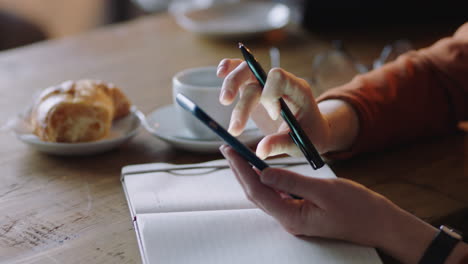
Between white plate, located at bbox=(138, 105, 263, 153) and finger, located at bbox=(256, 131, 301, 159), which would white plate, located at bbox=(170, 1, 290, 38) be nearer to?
white plate, located at bbox=(138, 105, 263, 153)

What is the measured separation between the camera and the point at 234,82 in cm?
60

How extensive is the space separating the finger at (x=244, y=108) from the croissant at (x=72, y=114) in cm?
26

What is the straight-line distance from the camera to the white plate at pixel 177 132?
758mm

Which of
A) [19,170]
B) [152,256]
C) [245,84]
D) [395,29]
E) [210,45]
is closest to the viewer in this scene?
[152,256]

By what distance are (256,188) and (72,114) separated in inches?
13.1

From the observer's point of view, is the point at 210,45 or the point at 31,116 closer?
the point at 31,116

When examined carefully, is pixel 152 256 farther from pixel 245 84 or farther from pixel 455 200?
pixel 455 200

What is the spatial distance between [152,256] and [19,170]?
1.07 ft

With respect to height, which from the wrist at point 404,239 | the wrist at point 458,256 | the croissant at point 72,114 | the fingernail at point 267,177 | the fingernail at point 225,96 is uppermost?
the croissant at point 72,114

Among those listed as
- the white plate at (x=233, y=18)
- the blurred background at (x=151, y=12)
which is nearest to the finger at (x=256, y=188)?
the white plate at (x=233, y=18)

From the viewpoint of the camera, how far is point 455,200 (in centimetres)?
66

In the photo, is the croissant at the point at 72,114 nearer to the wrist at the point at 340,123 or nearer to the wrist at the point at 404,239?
the wrist at the point at 340,123

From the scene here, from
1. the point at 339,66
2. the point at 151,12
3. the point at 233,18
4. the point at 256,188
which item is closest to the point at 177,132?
the point at 256,188

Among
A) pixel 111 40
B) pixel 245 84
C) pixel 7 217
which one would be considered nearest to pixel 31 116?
pixel 7 217
